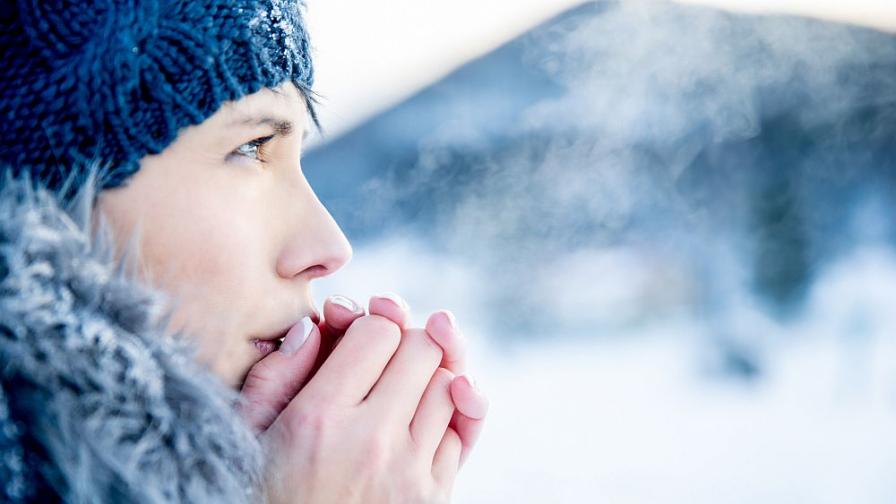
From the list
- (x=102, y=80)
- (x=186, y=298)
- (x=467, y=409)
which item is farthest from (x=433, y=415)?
(x=102, y=80)

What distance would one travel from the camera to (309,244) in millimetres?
740

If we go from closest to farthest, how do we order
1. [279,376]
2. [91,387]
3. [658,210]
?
[91,387], [279,376], [658,210]

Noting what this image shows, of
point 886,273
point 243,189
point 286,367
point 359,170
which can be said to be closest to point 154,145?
point 243,189

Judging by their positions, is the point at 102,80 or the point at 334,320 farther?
the point at 334,320

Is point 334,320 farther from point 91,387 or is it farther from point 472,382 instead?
point 91,387

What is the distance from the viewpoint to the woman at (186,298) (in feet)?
1.62

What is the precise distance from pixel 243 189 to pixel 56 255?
0.68 ft

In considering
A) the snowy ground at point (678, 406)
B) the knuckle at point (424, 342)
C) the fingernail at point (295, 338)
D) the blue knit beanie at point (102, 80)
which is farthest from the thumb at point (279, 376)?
the snowy ground at point (678, 406)

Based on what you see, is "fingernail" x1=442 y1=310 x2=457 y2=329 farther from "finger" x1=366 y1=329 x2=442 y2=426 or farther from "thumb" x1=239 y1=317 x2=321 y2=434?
"thumb" x1=239 y1=317 x2=321 y2=434

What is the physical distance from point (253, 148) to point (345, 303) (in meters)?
0.21

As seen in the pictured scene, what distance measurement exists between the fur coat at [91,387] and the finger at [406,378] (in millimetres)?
180

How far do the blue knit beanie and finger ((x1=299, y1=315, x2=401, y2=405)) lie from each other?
10.4 inches

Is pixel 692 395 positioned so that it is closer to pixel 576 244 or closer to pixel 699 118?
pixel 576 244

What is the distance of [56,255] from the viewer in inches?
20.6
